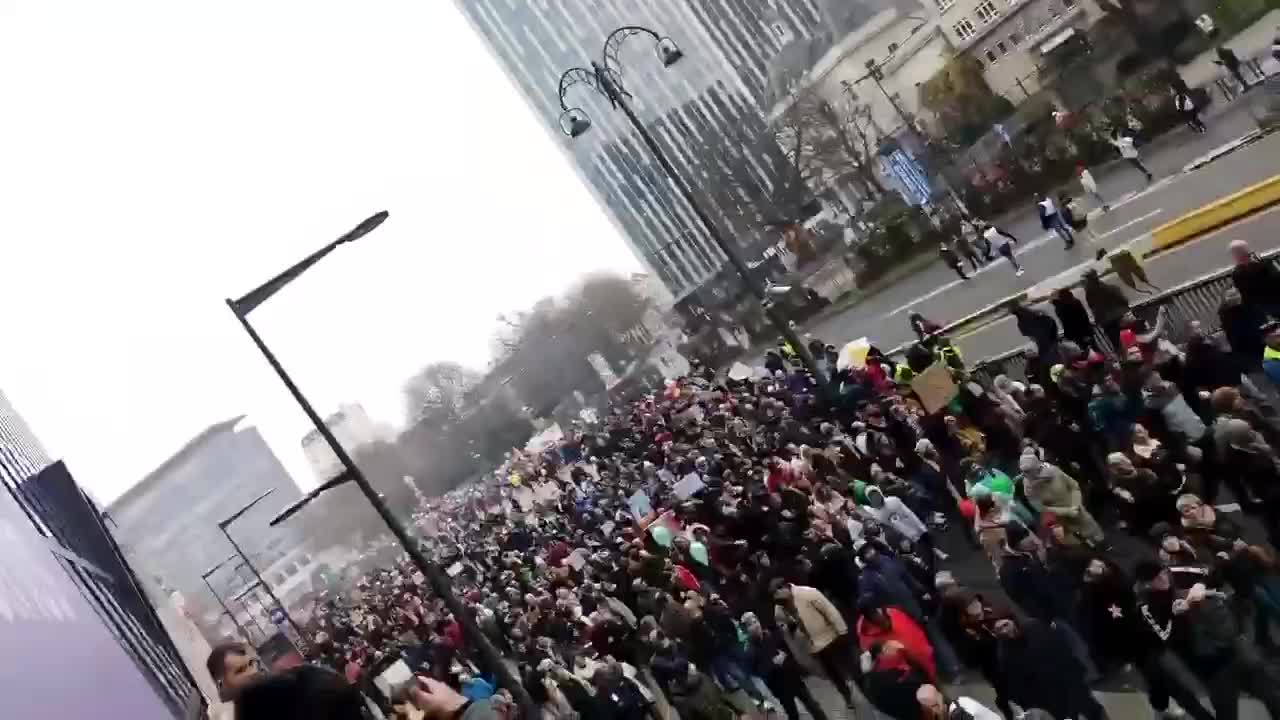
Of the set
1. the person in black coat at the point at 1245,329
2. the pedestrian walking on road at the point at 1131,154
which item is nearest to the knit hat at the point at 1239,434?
the person in black coat at the point at 1245,329

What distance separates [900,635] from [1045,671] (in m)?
1.06

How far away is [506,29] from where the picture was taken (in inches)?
4791

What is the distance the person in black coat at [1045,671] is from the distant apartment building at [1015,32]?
129ft

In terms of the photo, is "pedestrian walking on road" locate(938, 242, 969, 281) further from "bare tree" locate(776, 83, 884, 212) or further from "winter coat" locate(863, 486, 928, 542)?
"bare tree" locate(776, 83, 884, 212)

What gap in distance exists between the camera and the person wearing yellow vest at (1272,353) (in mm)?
8172

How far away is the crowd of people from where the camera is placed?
648cm

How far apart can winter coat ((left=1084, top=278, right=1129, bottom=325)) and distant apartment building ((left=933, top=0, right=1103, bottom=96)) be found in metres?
33.0

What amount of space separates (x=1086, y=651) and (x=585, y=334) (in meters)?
70.9

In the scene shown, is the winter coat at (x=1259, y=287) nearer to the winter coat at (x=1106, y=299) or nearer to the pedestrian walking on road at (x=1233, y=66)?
the winter coat at (x=1106, y=299)

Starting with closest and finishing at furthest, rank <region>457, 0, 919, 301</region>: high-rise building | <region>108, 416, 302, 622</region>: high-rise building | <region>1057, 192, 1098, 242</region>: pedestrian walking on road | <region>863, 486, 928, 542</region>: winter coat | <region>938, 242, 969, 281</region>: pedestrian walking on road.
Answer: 1. <region>863, 486, 928, 542</region>: winter coat
2. <region>1057, 192, 1098, 242</region>: pedestrian walking on road
3. <region>938, 242, 969, 281</region>: pedestrian walking on road
4. <region>108, 416, 302, 622</region>: high-rise building
5. <region>457, 0, 919, 301</region>: high-rise building

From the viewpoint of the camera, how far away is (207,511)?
72812 mm

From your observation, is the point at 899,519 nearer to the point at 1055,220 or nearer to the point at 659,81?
the point at 1055,220

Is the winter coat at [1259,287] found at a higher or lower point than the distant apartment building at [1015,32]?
lower

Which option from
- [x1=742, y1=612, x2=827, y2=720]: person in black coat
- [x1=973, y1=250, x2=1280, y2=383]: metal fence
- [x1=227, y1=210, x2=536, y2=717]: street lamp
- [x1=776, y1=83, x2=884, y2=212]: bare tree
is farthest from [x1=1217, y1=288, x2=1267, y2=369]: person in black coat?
[x1=776, y1=83, x2=884, y2=212]: bare tree
